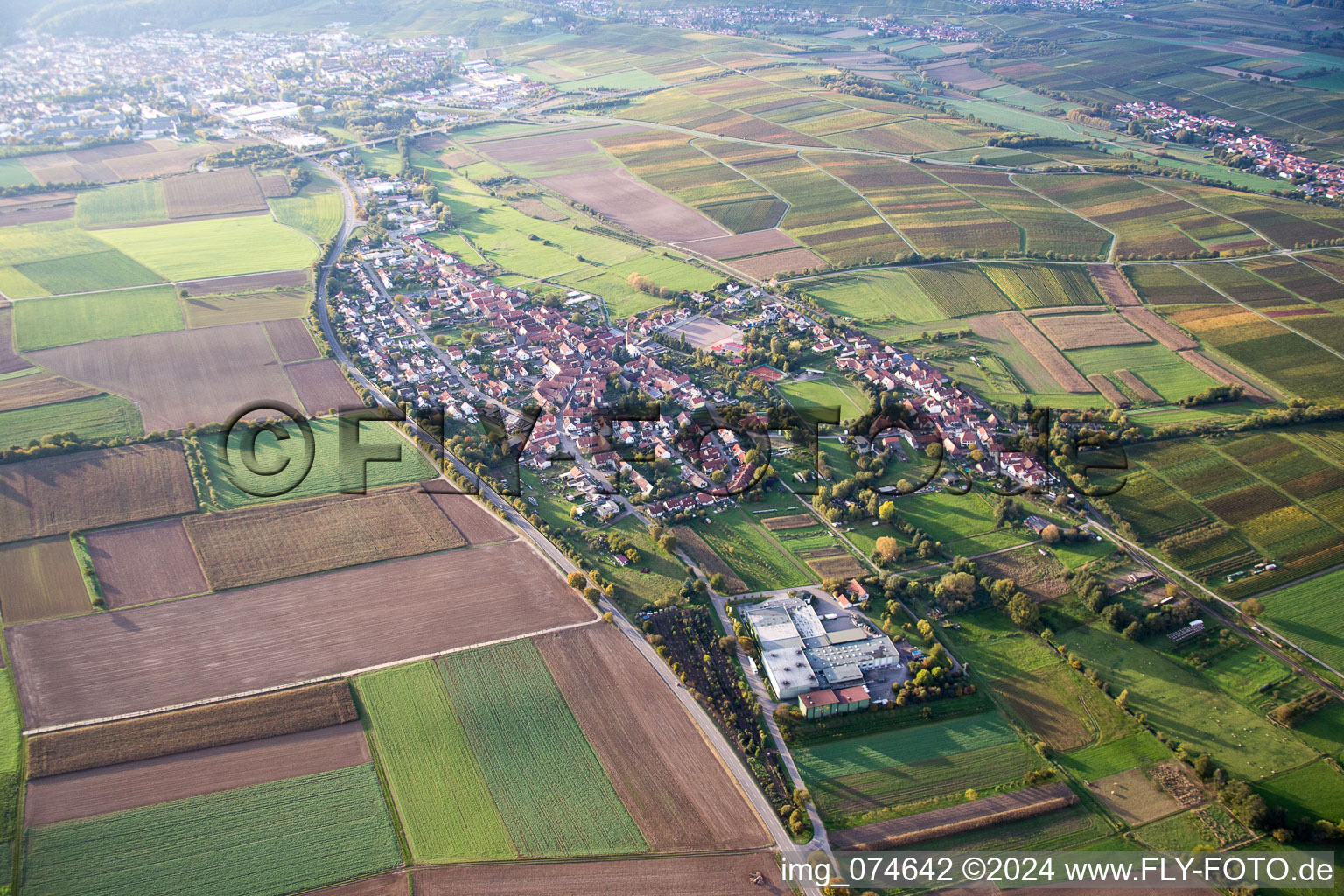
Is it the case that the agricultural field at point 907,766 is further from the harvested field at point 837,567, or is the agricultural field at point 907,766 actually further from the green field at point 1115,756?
the harvested field at point 837,567

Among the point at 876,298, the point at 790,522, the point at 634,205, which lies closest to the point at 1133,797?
the point at 790,522

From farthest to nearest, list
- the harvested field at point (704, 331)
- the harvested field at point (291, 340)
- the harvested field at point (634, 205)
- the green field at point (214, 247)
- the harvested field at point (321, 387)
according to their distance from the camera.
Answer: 1. the harvested field at point (634, 205)
2. the green field at point (214, 247)
3. the harvested field at point (704, 331)
4. the harvested field at point (291, 340)
5. the harvested field at point (321, 387)

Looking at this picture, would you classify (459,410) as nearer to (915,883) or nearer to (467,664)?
(467,664)

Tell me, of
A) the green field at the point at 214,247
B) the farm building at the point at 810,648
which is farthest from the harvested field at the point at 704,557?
the green field at the point at 214,247

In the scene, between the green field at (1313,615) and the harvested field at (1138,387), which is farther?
the harvested field at (1138,387)

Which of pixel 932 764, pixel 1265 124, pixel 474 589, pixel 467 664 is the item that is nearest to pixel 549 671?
pixel 467 664

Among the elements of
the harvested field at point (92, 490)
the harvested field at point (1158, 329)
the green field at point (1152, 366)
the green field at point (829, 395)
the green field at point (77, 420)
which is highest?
the harvested field at point (1158, 329)

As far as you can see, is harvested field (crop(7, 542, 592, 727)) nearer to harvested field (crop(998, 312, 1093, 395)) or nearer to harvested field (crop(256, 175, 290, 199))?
harvested field (crop(998, 312, 1093, 395))
